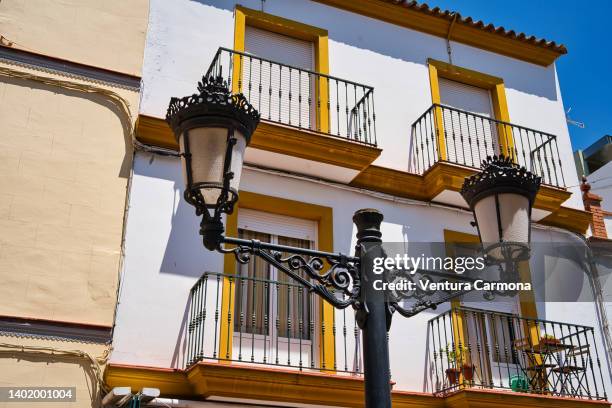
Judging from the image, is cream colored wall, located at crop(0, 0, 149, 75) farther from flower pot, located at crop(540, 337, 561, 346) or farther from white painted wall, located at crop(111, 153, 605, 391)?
flower pot, located at crop(540, 337, 561, 346)

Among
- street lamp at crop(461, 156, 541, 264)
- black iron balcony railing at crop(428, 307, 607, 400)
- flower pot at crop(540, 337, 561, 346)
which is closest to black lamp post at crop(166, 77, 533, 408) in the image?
street lamp at crop(461, 156, 541, 264)

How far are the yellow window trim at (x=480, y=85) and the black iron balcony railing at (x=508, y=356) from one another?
257 cm

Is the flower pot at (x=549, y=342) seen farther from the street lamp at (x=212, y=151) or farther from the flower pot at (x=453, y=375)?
the street lamp at (x=212, y=151)

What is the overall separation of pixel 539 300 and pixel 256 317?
399 centimetres

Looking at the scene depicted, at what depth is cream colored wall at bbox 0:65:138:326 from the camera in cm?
677

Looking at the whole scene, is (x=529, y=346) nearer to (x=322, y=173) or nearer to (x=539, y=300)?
(x=539, y=300)

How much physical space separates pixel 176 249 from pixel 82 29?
2.87 m

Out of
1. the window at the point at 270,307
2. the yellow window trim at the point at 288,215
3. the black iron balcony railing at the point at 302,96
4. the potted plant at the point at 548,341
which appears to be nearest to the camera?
the yellow window trim at the point at 288,215

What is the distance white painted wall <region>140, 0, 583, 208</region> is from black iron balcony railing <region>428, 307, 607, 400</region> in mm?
2242

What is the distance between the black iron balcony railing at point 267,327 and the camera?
23.6 feet

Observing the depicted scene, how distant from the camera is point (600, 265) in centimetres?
1012

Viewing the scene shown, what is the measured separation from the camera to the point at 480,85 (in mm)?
10695

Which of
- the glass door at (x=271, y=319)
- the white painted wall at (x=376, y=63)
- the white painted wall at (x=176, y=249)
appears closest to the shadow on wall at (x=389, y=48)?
the white painted wall at (x=376, y=63)

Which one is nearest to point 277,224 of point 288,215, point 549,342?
point 288,215
